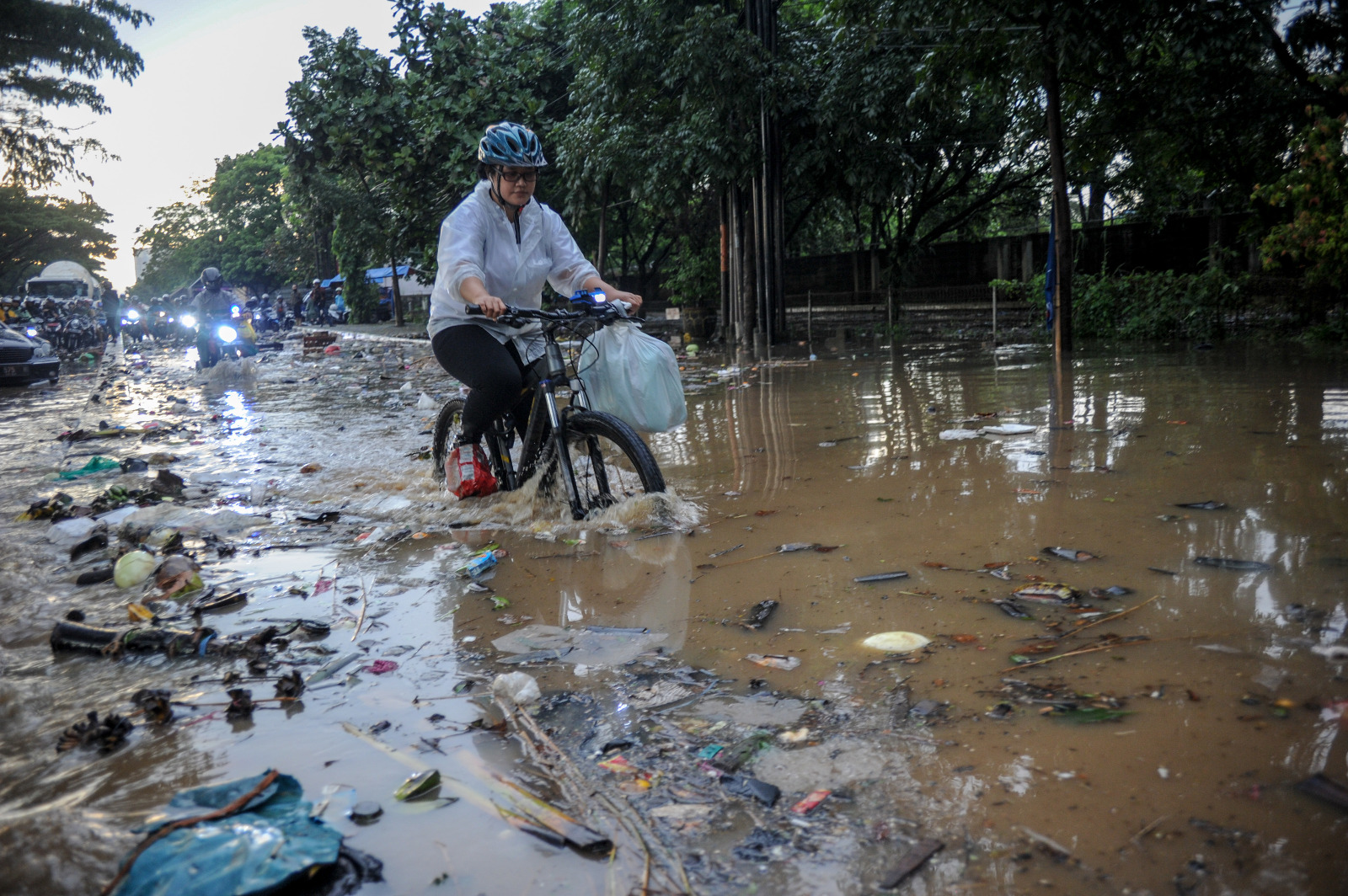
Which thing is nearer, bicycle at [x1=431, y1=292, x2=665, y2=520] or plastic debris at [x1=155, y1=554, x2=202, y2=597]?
plastic debris at [x1=155, y1=554, x2=202, y2=597]

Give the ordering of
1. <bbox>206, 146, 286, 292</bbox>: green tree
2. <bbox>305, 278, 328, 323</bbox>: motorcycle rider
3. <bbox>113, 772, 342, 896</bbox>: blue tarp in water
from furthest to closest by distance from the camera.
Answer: <bbox>206, 146, 286, 292</bbox>: green tree < <bbox>305, 278, 328, 323</bbox>: motorcycle rider < <bbox>113, 772, 342, 896</bbox>: blue tarp in water

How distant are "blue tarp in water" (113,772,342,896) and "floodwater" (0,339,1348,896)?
11 cm

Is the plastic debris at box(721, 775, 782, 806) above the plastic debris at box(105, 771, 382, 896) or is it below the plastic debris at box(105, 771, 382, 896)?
below

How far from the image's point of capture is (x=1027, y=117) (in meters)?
13.8


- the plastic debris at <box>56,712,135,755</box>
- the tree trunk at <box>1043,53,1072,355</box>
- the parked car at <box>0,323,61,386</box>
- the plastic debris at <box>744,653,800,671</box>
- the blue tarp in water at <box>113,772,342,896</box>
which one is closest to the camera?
the blue tarp in water at <box>113,772,342,896</box>

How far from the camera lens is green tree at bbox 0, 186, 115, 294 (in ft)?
152

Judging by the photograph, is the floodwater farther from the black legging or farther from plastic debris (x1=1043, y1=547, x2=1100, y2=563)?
the black legging

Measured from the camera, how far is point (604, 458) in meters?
4.32

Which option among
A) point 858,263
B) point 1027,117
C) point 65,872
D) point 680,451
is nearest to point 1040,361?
point 1027,117

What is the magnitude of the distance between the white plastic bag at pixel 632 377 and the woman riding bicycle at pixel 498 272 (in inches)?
7.4

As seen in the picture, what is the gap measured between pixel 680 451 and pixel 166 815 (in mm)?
4653

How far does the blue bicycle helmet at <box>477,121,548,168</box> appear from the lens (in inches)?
157

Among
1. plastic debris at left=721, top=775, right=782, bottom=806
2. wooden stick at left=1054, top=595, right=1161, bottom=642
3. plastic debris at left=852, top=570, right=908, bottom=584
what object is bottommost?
plastic debris at left=721, top=775, right=782, bottom=806

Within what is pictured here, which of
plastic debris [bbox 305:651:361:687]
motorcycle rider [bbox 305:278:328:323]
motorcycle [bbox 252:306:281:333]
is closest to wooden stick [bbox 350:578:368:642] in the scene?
plastic debris [bbox 305:651:361:687]
